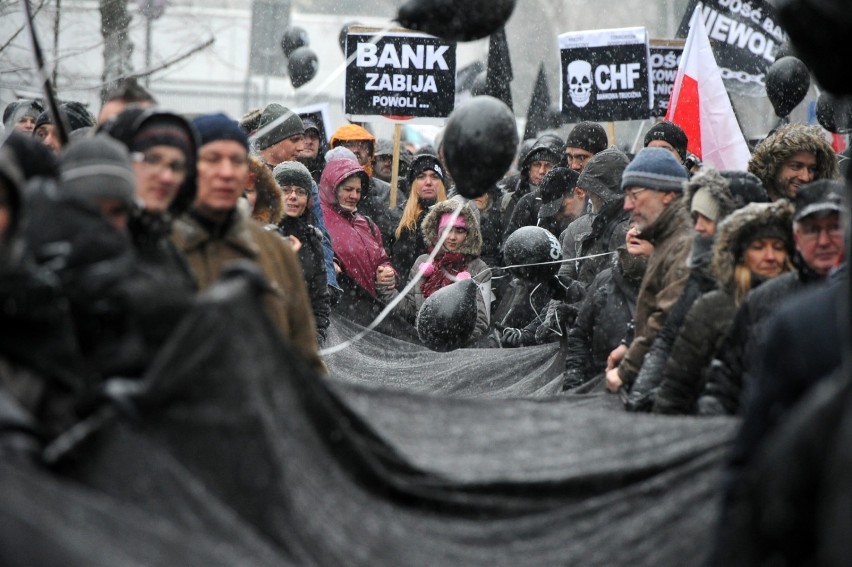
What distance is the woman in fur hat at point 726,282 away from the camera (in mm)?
7023

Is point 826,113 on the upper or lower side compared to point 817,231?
upper

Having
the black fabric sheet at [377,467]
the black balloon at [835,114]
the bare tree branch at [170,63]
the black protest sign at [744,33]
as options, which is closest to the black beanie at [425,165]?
the bare tree branch at [170,63]

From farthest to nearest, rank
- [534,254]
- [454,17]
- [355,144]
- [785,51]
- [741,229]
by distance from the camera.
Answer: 1. [785,51]
2. [355,144]
3. [534,254]
4. [454,17]
5. [741,229]

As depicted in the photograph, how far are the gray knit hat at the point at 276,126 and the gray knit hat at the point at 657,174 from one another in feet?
11.9

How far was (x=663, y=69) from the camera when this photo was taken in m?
14.5

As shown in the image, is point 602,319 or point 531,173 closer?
point 602,319

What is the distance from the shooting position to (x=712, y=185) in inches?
308

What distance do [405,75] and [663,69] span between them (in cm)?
256

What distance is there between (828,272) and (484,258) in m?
6.69

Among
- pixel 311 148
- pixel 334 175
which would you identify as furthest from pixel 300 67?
pixel 334 175

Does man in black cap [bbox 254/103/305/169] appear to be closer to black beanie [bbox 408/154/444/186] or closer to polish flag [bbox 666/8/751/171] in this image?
black beanie [bbox 408/154/444/186]

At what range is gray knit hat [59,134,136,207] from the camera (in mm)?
4742

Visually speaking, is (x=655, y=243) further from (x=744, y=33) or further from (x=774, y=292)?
(x=744, y=33)

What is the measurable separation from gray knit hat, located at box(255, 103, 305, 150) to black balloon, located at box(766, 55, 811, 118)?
402cm
